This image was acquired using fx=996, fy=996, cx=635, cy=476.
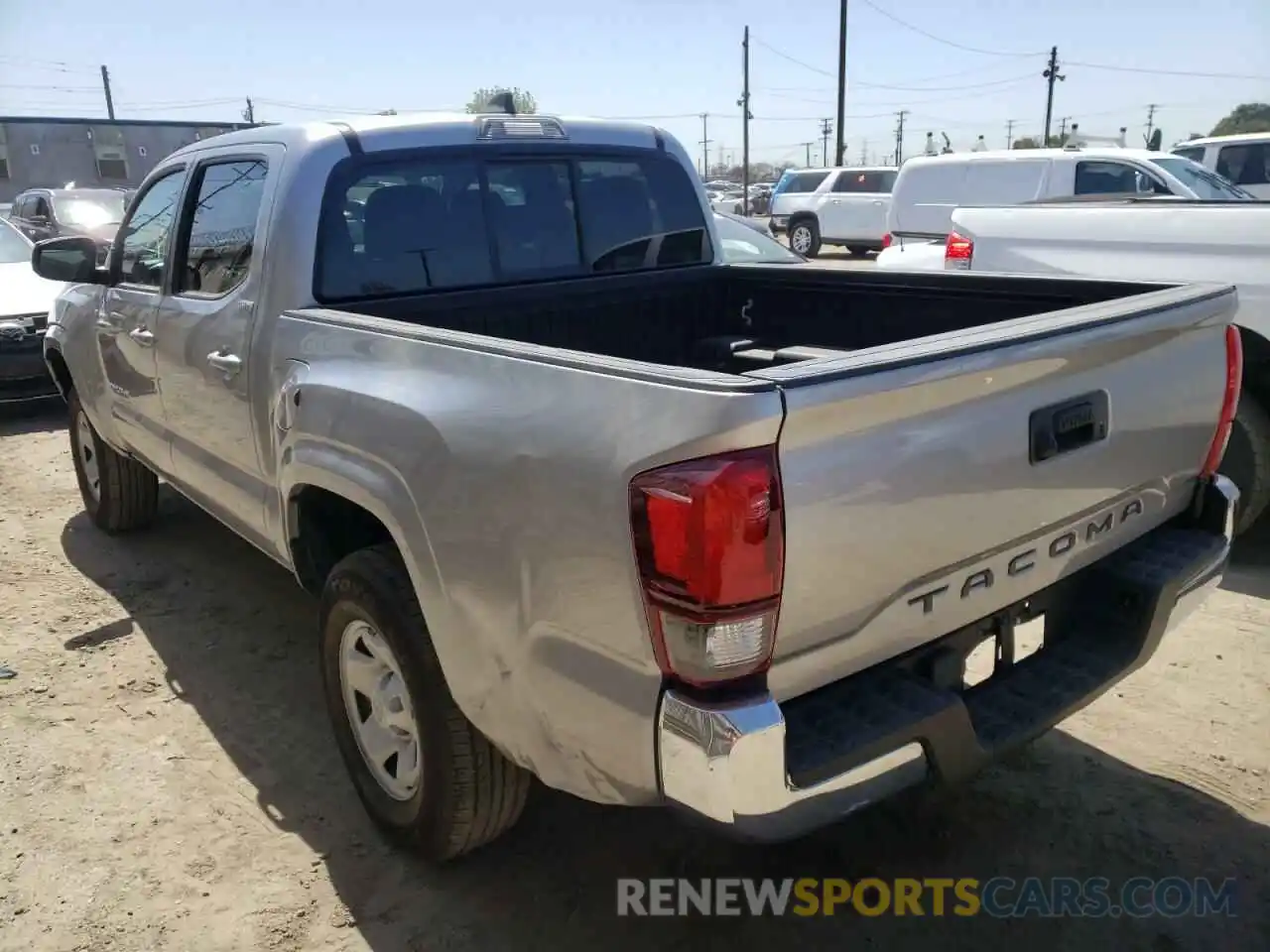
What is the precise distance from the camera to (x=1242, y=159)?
43.5 feet

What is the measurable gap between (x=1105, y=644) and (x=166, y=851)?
261 centimetres

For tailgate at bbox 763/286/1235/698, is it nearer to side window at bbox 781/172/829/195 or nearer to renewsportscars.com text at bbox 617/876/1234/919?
renewsportscars.com text at bbox 617/876/1234/919

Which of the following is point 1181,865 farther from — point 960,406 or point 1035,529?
point 960,406

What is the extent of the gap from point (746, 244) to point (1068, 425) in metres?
4.97

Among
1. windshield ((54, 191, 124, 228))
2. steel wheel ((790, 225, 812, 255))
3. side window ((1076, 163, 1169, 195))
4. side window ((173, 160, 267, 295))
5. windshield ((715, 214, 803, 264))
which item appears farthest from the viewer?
steel wheel ((790, 225, 812, 255))

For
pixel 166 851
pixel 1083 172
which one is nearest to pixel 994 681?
pixel 166 851

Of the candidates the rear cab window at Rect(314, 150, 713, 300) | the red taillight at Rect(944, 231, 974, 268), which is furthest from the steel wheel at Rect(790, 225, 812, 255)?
the rear cab window at Rect(314, 150, 713, 300)

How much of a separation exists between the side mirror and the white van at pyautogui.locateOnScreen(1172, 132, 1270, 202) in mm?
13480

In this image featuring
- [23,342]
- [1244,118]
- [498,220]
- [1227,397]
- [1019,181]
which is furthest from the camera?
[1244,118]

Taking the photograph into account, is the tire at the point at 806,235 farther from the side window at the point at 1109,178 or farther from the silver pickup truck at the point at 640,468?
the silver pickup truck at the point at 640,468

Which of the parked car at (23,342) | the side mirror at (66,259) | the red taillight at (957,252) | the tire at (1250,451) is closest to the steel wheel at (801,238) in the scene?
the red taillight at (957,252)

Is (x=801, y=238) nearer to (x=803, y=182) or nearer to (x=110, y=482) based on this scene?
(x=803, y=182)

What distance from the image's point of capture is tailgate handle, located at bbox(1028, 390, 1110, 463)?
2.10m

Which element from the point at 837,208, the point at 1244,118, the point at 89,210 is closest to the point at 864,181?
the point at 837,208
